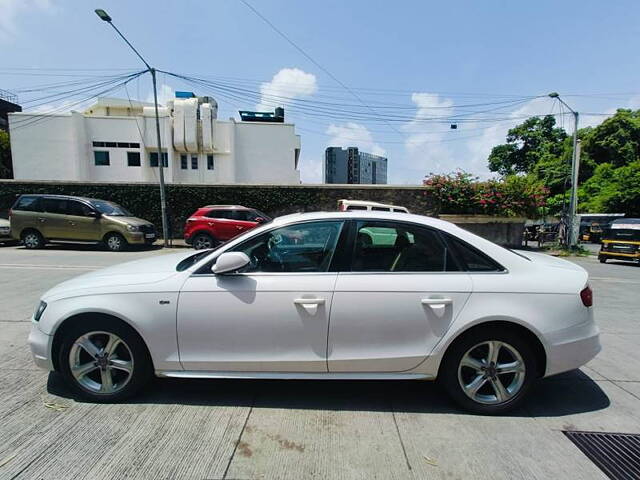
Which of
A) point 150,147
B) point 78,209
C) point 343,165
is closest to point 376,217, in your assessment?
point 78,209

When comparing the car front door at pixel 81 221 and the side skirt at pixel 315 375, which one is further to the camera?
the car front door at pixel 81 221

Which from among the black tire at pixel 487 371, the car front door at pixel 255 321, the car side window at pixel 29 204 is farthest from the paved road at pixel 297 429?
the car side window at pixel 29 204

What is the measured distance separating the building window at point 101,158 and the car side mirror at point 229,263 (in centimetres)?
3227

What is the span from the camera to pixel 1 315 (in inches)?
189

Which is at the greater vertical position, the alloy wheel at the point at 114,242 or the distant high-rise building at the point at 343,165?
the distant high-rise building at the point at 343,165

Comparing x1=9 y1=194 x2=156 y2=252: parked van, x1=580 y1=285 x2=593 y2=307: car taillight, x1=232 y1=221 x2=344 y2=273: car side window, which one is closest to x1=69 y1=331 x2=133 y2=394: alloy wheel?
x1=232 y1=221 x2=344 y2=273: car side window

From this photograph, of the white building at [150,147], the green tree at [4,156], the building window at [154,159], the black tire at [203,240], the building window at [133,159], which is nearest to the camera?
the black tire at [203,240]

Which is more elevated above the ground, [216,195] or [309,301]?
[216,195]

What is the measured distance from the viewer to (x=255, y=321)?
101 inches

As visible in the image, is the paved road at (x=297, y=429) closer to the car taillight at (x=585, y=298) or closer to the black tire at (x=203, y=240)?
the car taillight at (x=585, y=298)

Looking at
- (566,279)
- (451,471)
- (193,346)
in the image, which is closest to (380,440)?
(451,471)

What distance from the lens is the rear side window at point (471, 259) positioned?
107 inches

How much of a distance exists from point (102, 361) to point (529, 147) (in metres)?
56.4

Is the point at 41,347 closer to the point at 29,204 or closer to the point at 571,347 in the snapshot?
the point at 571,347
